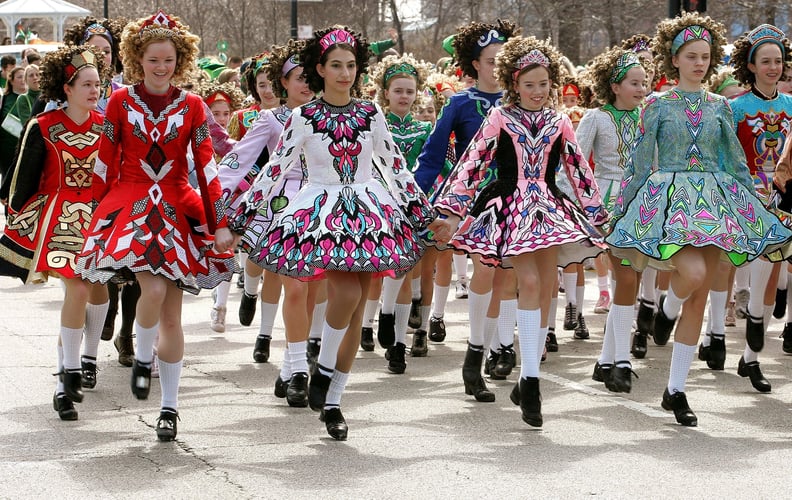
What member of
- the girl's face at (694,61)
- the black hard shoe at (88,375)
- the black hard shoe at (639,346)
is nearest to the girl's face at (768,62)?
the girl's face at (694,61)

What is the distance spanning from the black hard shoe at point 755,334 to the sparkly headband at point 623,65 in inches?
78.2

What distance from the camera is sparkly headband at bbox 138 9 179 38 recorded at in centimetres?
A: 773

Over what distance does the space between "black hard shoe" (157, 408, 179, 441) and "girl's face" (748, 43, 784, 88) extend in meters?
4.66

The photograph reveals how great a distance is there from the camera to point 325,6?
42188 mm

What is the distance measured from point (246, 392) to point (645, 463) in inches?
117

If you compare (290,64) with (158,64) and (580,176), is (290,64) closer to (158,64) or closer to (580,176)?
(158,64)

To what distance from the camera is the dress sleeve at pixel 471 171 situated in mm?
7973

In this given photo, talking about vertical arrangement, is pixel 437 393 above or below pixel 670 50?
below

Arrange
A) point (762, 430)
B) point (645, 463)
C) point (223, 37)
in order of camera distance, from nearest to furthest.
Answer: point (645, 463) < point (762, 430) < point (223, 37)

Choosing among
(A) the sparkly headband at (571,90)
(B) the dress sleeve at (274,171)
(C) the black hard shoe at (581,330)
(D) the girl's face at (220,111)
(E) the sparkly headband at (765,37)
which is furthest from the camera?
(A) the sparkly headband at (571,90)

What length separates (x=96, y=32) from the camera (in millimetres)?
10414

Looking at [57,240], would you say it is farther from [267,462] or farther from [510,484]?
[510,484]

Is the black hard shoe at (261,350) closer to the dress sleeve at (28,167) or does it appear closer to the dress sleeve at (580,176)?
the dress sleeve at (28,167)

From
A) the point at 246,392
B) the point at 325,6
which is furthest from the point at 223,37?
the point at 246,392
